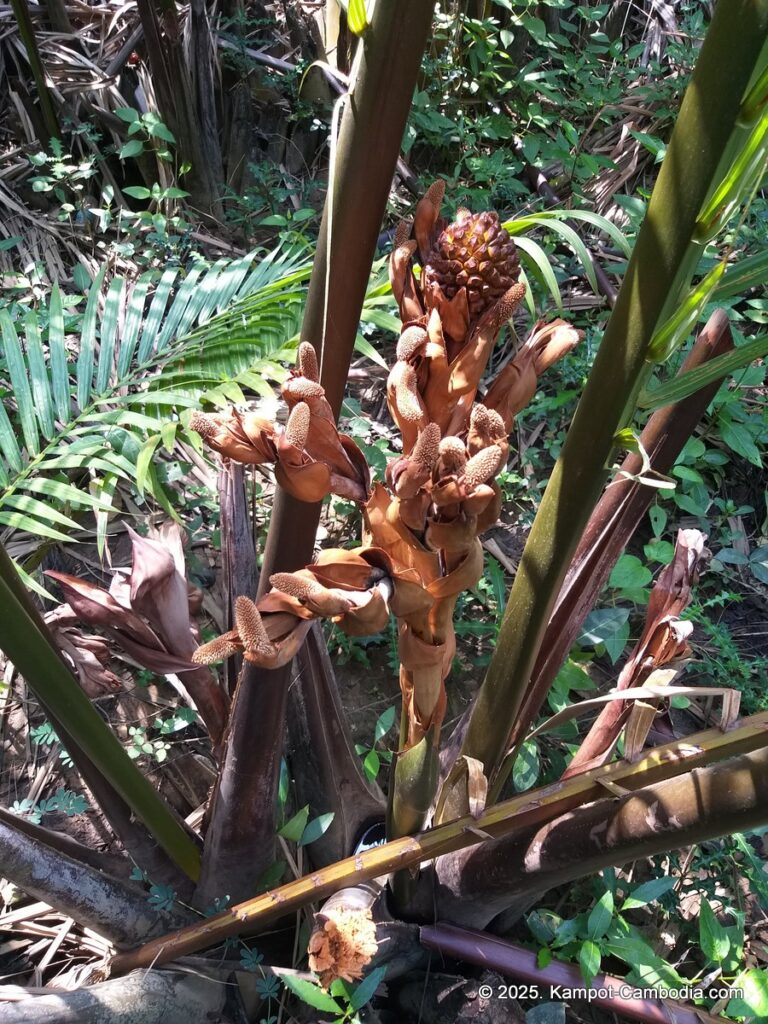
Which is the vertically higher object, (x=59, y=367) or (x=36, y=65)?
(x=36, y=65)

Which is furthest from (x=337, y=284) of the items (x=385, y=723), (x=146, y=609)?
(x=385, y=723)


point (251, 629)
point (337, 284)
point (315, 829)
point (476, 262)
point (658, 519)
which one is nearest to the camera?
point (251, 629)

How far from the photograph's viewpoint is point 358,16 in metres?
0.60

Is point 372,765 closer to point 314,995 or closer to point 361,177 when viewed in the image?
point 314,995

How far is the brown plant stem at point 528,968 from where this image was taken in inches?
35.4

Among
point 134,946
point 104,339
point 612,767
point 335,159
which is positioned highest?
point 335,159

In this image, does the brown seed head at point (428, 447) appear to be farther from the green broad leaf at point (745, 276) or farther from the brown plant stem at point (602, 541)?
the brown plant stem at point (602, 541)

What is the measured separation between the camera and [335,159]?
679 mm

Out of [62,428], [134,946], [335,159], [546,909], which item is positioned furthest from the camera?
[62,428]

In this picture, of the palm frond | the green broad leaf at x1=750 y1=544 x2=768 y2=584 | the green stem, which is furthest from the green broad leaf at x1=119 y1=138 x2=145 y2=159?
the green broad leaf at x1=750 y1=544 x2=768 y2=584

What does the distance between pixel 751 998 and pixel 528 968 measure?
10.2 inches

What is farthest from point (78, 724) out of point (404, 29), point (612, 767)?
point (404, 29)

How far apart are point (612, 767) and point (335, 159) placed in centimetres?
62

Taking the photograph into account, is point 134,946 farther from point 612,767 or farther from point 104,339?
point 104,339
